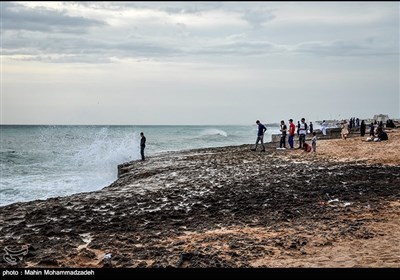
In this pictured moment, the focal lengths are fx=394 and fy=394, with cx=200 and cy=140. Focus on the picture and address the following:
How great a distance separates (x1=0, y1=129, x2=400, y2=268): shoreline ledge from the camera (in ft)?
20.5

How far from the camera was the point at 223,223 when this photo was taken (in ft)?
27.5

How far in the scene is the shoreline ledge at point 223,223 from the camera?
20.5ft

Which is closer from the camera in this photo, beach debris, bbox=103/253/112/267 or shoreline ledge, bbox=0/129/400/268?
beach debris, bbox=103/253/112/267

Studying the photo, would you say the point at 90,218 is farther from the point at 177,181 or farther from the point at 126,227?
the point at 177,181

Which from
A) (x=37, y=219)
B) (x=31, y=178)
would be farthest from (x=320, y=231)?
(x=31, y=178)

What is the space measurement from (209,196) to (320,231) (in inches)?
152

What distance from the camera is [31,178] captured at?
843 inches

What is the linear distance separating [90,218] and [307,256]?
16.2 ft

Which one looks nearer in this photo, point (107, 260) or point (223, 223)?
point (107, 260)

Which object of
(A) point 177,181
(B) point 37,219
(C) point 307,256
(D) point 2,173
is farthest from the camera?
(D) point 2,173

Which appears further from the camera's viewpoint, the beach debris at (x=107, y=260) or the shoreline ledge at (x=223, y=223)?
the shoreline ledge at (x=223, y=223)
